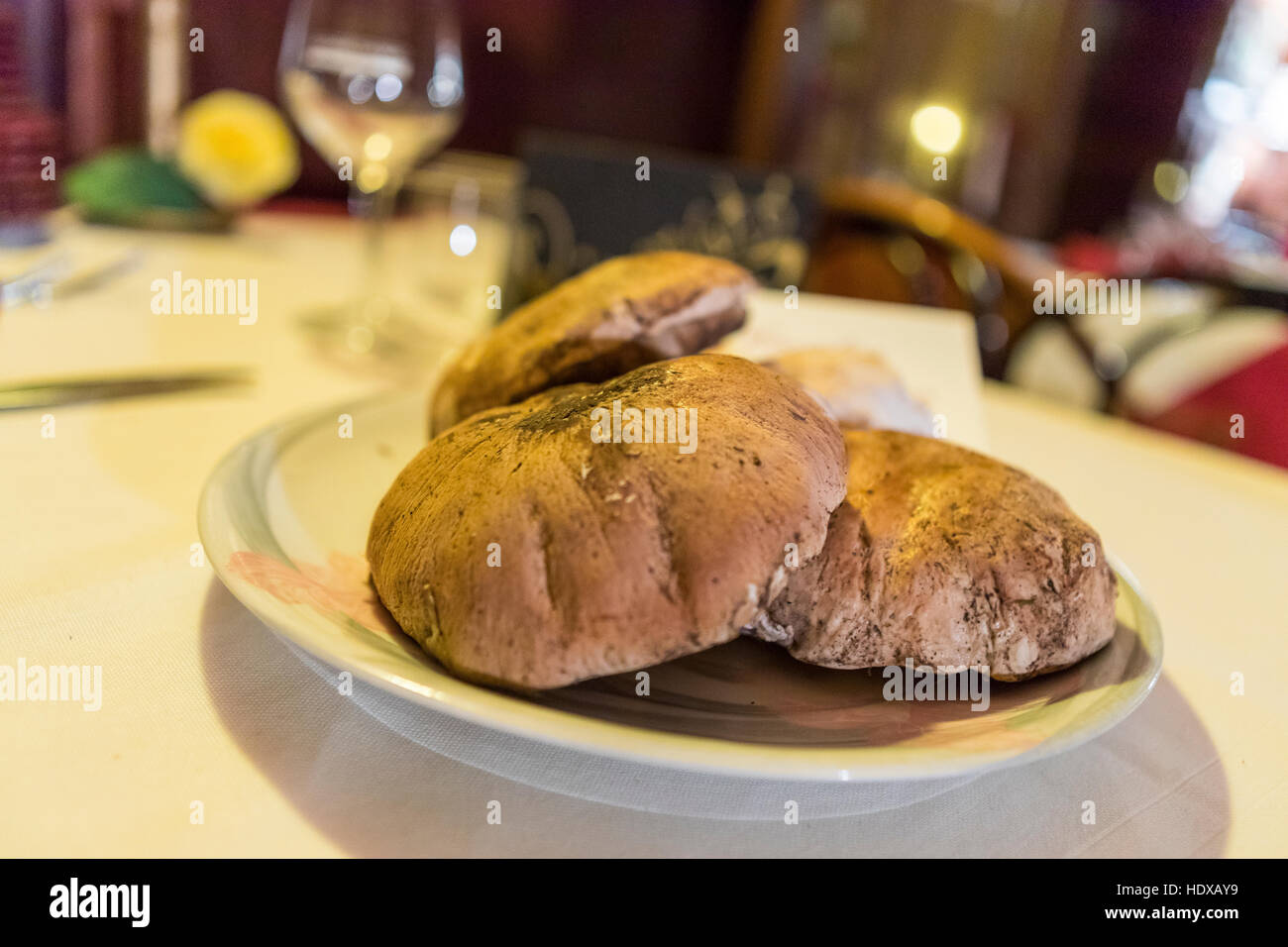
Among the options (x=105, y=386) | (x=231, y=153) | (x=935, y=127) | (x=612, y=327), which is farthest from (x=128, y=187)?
(x=935, y=127)

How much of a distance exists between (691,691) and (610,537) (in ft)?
0.48

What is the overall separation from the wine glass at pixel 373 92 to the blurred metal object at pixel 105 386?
273 mm

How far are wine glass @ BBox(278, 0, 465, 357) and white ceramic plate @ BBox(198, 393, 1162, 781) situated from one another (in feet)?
2.56

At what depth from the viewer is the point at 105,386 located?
107 centimetres

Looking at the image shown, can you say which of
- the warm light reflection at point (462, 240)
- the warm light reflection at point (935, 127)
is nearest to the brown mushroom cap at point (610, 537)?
the warm light reflection at point (462, 240)

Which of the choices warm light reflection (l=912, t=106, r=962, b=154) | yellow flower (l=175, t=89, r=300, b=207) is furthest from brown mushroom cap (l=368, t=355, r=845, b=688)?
warm light reflection (l=912, t=106, r=962, b=154)

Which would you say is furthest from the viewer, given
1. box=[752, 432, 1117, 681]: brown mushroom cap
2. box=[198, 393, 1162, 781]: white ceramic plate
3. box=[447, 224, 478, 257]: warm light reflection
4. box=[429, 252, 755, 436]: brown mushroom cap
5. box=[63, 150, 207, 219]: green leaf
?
box=[63, 150, 207, 219]: green leaf

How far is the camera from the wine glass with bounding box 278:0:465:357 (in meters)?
1.44

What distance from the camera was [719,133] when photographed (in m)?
3.61

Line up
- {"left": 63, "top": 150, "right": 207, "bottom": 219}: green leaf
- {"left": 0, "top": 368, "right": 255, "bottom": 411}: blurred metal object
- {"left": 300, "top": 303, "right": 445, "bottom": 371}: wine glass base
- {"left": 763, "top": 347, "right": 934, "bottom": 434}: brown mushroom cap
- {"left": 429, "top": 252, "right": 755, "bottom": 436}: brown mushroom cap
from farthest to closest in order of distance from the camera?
1. {"left": 63, "top": 150, "right": 207, "bottom": 219}: green leaf
2. {"left": 300, "top": 303, "right": 445, "bottom": 371}: wine glass base
3. {"left": 0, "top": 368, "right": 255, "bottom": 411}: blurred metal object
4. {"left": 763, "top": 347, "right": 934, "bottom": 434}: brown mushroom cap
5. {"left": 429, "top": 252, "right": 755, "bottom": 436}: brown mushroom cap

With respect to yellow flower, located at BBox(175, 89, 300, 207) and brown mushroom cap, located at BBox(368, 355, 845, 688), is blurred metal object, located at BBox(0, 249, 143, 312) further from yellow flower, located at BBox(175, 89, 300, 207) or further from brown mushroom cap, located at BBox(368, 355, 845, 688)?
brown mushroom cap, located at BBox(368, 355, 845, 688)

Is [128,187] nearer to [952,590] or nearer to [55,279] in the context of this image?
[55,279]
